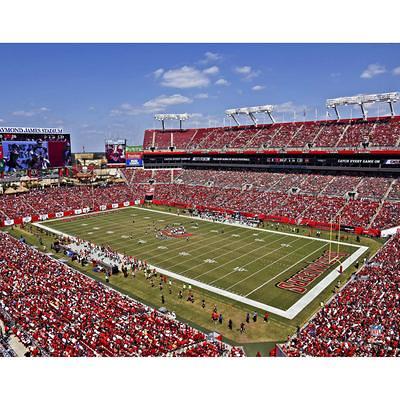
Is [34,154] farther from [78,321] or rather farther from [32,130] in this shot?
[78,321]

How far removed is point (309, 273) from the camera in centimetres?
2616

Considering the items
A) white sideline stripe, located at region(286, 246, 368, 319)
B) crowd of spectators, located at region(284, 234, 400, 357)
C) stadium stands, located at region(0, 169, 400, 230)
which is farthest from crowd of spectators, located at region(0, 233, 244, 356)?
stadium stands, located at region(0, 169, 400, 230)

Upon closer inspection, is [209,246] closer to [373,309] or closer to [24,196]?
[373,309]

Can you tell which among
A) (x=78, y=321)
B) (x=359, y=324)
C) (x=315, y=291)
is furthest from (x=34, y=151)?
(x=359, y=324)

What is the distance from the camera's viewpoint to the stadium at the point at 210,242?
624 inches

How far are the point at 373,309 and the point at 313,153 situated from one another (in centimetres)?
4021

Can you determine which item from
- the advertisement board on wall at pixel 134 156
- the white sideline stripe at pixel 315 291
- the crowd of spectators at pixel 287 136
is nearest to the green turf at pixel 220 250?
the white sideline stripe at pixel 315 291

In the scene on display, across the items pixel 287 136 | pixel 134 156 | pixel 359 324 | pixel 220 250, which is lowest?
pixel 220 250

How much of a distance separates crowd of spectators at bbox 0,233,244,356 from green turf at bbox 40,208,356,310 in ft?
24.8

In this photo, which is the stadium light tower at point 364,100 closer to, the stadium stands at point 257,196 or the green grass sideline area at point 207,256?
the stadium stands at point 257,196

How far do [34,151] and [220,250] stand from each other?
34.3 m

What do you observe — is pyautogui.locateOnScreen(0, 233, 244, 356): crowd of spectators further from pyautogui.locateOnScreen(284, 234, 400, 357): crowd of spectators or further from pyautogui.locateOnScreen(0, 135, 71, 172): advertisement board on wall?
pyautogui.locateOnScreen(0, 135, 71, 172): advertisement board on wall

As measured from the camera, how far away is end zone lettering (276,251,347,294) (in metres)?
23.8

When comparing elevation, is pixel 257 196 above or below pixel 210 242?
above
